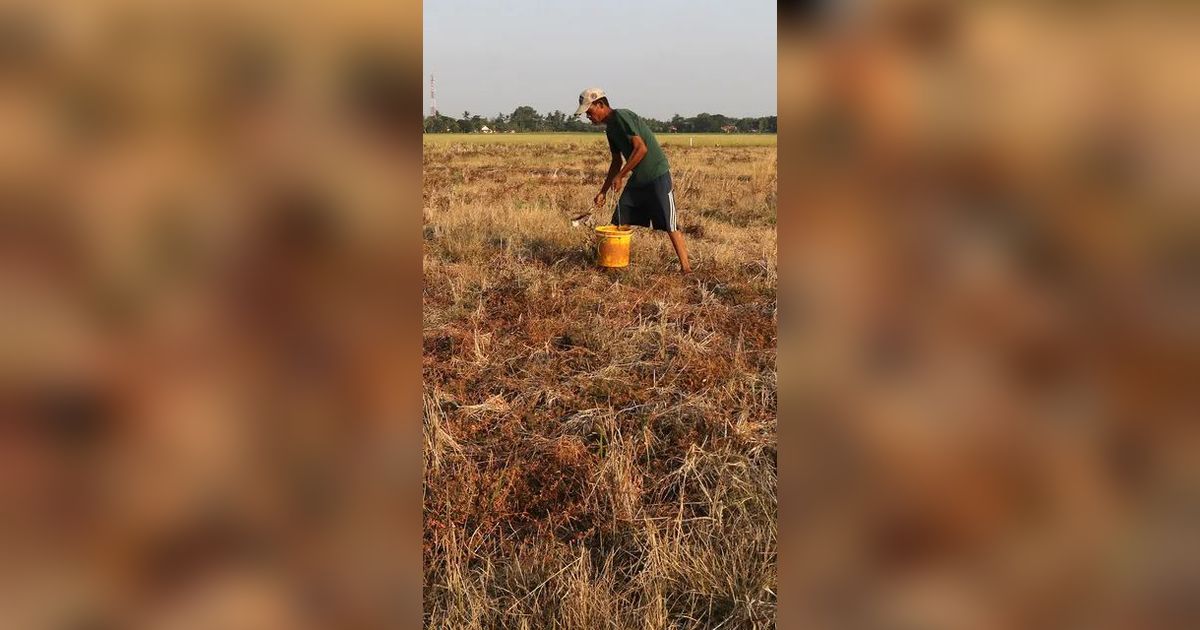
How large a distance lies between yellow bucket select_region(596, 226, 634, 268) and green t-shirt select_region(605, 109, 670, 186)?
625mm

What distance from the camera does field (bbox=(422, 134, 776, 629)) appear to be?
7.82ft

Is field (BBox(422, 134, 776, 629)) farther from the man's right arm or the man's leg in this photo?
the man's right arm

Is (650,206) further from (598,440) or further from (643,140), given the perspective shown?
(598,440)

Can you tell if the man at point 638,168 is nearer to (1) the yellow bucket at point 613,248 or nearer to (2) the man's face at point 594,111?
(2) the man's face at point 594,111

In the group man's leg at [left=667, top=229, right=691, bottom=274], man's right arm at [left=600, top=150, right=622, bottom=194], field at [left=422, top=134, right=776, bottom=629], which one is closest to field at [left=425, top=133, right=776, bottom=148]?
man's right arm at [left=600, top=150, right=622, bottom=194]

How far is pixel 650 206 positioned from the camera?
24.6 ft

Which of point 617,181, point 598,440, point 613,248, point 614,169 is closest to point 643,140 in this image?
point 617,181

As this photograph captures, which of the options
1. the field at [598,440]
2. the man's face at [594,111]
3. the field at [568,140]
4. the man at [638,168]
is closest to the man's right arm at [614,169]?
the man at [638,168]

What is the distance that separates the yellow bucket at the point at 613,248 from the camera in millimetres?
6965
